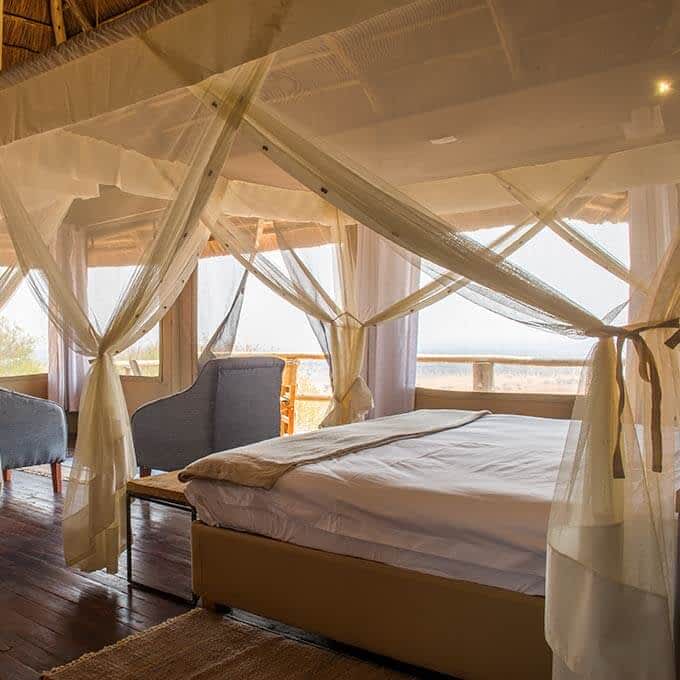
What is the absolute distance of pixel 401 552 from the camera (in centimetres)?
204

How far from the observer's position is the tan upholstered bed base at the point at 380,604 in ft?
6.05

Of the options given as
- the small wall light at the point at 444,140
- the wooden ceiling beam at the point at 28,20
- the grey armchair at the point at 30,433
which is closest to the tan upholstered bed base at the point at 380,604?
the small wall light at the point at 444,140

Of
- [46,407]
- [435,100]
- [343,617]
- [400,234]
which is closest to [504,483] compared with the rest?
[343,617]

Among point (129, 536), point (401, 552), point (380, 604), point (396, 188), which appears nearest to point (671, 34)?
point (396, 188)

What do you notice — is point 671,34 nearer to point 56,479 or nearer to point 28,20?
point 28,20

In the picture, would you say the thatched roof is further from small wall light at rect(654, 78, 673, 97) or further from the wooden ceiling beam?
small wall light at rect(654, 78, 673, 97)

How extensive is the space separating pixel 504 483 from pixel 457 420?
1.39m

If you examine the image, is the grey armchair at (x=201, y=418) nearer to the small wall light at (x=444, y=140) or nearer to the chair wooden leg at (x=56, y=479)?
the chair wooden leg at (x=56, y=479)

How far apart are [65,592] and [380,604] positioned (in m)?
1.43

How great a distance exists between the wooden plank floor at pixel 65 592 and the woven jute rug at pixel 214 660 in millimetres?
114

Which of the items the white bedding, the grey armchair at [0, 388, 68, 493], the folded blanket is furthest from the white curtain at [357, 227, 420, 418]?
the grey armchair at [0, 388, 68, 493]

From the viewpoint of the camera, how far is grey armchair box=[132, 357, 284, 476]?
13.9 feet

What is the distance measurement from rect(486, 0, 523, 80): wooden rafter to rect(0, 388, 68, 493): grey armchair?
3.58m

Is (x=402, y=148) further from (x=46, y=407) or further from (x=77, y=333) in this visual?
(x=46, y=407)
